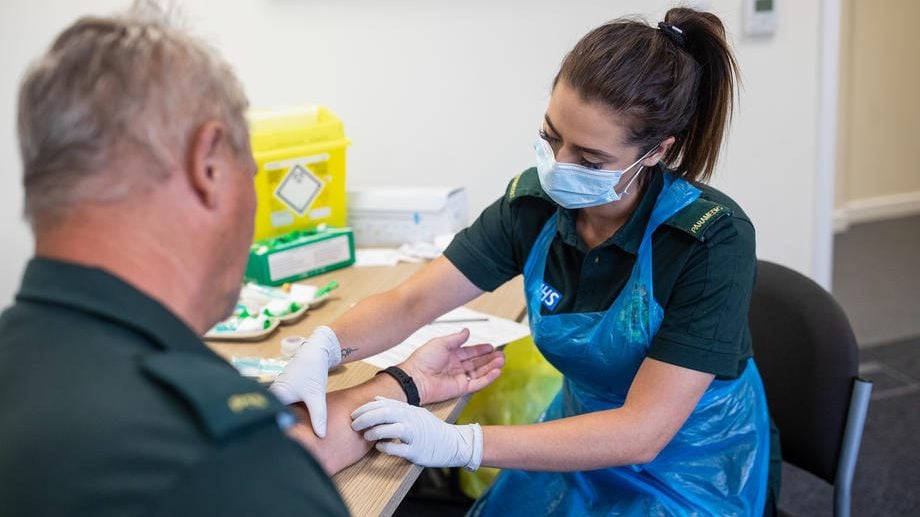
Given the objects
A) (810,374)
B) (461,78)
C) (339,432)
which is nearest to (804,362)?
(810,374)

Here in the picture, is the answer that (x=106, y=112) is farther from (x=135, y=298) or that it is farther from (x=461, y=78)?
(x=461, y=78)

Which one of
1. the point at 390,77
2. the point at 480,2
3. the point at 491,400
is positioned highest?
the point at 480,2

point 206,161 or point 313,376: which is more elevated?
point 206,161

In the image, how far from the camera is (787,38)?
240 cm

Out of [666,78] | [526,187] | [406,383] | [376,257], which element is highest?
[666,78]

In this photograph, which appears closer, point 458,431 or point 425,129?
point 458,431

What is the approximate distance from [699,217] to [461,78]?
53.4 inches

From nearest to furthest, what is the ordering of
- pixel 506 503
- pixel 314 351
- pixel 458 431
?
pixel 458 431
pixel 314 351
pixel 506 503

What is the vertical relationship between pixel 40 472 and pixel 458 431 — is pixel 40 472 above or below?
above

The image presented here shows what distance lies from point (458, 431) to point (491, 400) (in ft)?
2.35

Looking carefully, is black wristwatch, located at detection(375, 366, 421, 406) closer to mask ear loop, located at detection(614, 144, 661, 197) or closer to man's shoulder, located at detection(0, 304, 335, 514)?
mask ear loop, located at detection(614, 144, 661, 197)

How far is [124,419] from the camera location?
624mm

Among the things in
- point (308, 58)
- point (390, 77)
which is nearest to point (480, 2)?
point (390, 77)

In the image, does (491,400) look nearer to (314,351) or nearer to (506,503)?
(506,503)
